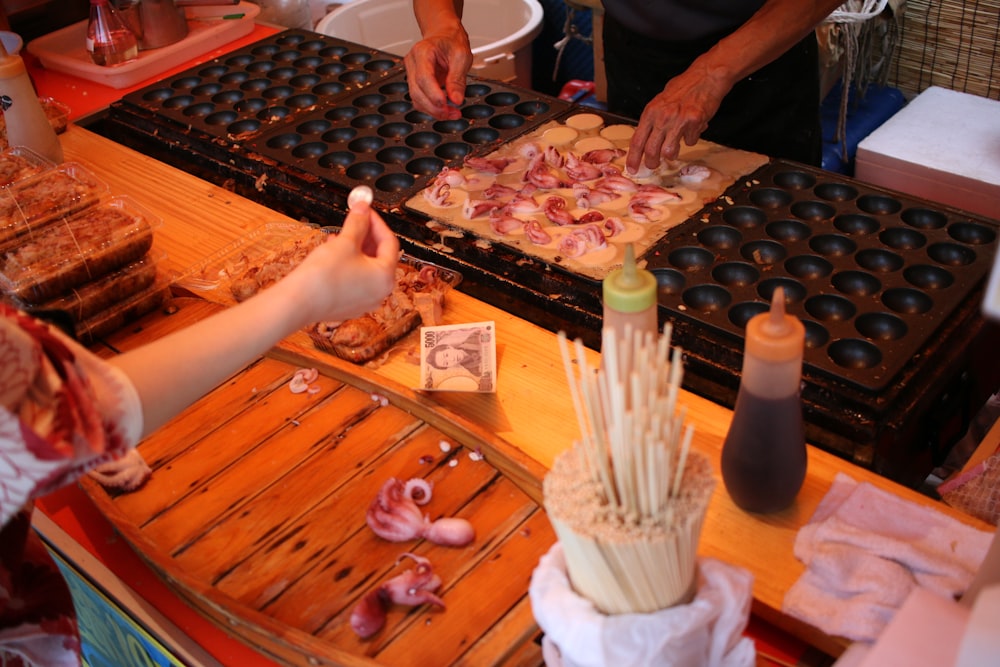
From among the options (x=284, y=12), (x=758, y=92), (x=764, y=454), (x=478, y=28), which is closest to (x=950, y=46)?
(x=758, y=92)

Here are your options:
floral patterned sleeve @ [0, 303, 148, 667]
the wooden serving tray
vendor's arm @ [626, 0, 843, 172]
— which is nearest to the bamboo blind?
vendor's arm @ [626, 0, 843, 172]

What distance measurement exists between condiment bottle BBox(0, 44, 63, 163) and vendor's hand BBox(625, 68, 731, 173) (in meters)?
1.73

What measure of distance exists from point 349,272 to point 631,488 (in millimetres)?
621

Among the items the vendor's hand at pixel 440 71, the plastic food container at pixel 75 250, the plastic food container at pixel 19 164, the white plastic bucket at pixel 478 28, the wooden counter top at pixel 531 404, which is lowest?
the white plastic bucket at pixel 478 28

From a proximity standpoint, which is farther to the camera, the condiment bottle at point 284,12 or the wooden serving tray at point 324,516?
the condiment bottle at point 284,12

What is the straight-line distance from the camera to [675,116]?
2246mm

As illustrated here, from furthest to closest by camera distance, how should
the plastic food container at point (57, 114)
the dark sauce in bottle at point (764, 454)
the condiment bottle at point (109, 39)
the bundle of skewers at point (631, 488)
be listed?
the condiment bottle at point (109, 39) < the plastic food container at point (57, 114) < the dark sauce in bottle at point (764, 454) < the bundle of skewers at point (631, 488)

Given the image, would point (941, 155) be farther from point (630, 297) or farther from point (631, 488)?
point (631, 488)

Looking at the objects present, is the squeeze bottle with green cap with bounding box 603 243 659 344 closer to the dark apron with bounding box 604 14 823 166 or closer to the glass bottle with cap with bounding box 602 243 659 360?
the glass bottle with cap with bounding box 602 243 659 360

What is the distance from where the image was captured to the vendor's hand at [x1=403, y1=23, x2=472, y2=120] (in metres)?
2.55

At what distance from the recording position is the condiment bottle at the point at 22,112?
2518 mm

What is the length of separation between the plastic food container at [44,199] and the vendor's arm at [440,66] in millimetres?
898

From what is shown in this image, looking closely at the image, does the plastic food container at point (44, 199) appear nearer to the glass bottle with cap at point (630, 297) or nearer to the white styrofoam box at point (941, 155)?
the glass bottle with cap at point (630, 297)

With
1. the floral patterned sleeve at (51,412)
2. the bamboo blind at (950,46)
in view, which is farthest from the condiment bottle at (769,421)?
the bamboo blind at (950,46)
